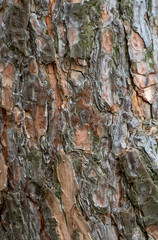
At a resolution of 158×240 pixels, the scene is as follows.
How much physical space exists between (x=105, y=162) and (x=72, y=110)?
203mm

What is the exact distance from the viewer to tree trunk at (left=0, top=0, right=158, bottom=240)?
100 cm

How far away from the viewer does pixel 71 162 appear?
1006mm

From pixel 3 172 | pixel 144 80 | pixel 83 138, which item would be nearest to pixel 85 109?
pixel 83 138

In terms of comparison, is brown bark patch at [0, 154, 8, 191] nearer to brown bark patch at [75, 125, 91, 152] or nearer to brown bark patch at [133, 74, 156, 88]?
brown bark patch at [75, 125, 91, 152]

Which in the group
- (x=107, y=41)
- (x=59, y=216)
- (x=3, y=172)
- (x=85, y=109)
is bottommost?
(x=59, y=216)

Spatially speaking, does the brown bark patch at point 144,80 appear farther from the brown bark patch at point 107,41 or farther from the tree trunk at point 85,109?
the brown bark patch at point 107,41

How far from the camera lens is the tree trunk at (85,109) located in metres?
1.00

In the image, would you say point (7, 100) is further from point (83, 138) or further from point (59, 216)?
point (59, 216)

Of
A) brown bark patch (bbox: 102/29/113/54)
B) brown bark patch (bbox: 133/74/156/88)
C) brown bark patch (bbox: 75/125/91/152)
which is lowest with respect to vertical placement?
brown bark patch (bbox: 75/125/91/152)

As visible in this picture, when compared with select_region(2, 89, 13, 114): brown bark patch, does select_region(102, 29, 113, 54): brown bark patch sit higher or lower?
higher

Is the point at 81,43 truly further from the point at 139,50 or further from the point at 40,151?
the point at 40,151

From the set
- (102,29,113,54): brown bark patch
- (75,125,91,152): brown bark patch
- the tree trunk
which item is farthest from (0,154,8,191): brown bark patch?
(102,29,113,54): brown bark patch

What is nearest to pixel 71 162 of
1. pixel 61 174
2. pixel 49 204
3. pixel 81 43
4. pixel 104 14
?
pixel 61 174

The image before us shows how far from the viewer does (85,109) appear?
1.01 m
